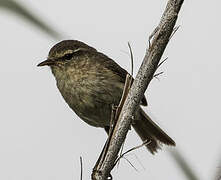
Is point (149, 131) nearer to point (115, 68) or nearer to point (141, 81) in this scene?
point (115, 68)

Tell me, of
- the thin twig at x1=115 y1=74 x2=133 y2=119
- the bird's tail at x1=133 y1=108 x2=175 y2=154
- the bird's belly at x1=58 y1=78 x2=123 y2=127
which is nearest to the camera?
the thin twig at x1=115 y1=74 x2=133 y2=119

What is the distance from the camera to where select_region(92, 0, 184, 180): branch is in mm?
1696

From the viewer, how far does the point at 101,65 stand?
16.2 ft

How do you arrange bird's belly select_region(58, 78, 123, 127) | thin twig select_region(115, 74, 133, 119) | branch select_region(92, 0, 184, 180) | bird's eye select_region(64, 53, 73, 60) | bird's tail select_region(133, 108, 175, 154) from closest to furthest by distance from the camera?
branch select_region(92, 0, 184, 180) < thin twig select_region(115, 74, 133, 119) < bird's belly select_region(58, 78, 123, 127) < bird's eye select_region(64, 53, 73, 60) < bird's tail select_region(133, 108, 175, 154)

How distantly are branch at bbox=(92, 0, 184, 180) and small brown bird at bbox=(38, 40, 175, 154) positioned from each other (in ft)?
8.48

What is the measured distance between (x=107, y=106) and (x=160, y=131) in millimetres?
816

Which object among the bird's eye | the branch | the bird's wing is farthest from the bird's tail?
the branch

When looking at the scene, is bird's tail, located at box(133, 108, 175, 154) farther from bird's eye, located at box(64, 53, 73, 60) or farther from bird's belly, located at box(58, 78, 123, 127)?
bird's eye, located at box(64, 53, 73, 60)

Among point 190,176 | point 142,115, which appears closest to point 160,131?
point 142,115

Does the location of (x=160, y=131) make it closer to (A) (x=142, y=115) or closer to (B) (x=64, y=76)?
(A) (x=142, y=115)

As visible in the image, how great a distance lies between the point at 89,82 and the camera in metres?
4.60

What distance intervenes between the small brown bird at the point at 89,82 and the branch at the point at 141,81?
8.48 ft

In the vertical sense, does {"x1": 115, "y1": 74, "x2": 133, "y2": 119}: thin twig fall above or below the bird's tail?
above

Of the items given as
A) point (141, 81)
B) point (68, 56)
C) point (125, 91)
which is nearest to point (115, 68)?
point (68, 56)
